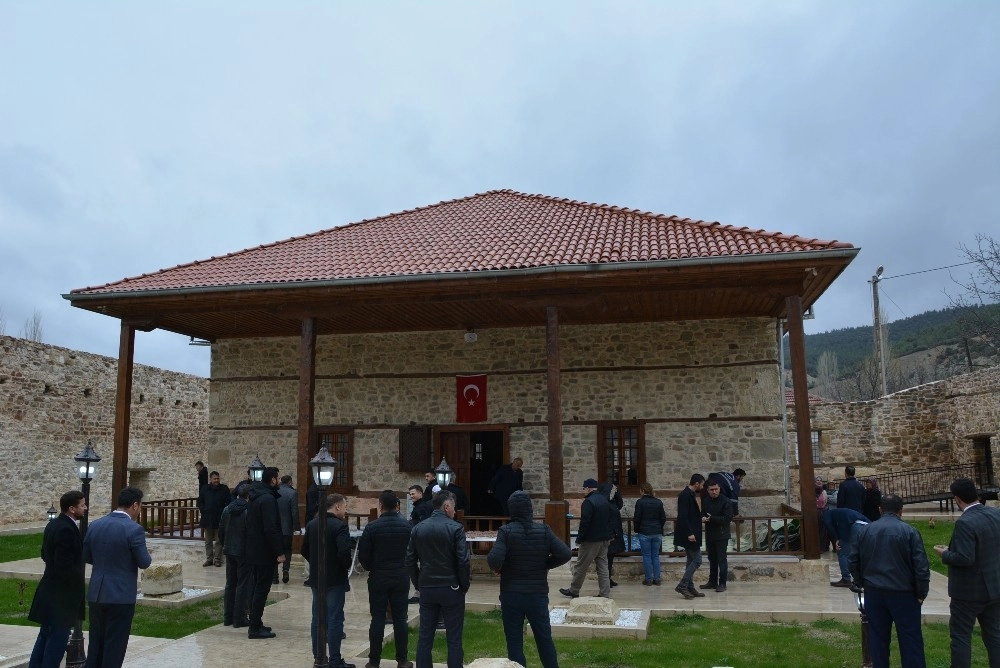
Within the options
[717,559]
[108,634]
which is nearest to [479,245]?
[717,559]

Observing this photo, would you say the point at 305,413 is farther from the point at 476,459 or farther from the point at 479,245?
the point at 476,459

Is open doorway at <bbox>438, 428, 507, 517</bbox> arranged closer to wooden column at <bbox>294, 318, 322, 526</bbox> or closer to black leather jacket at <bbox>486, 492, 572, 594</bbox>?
wooden column at <bbox>294, 318, 322, 526</bbox>

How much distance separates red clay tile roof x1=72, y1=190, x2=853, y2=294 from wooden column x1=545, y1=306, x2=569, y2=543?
1035 millimetres

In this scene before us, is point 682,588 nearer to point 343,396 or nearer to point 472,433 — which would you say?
point 472,433

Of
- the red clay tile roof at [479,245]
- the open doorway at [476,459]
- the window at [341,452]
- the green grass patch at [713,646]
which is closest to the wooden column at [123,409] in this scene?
the red clay tile roof at [479,245]

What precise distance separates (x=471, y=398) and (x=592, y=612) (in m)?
6.56

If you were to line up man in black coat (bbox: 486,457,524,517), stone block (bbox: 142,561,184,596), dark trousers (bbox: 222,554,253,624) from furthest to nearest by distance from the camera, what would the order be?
man in black coat (bbox: 486,457,524,517) < stone block (bbox: 142,561,184,596) < dark trousers (bbox: 222,554,253,624)

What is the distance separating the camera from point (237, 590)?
7.38 m

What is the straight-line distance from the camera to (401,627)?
6.02 meters

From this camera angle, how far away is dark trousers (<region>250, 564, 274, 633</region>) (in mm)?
7035

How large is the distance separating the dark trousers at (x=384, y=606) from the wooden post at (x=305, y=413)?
Answer: 507 centimetres

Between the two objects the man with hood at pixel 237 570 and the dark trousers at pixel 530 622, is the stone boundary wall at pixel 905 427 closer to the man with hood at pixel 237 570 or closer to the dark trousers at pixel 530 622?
the man with hood at pixel 237 570

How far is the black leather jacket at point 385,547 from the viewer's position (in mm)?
5965

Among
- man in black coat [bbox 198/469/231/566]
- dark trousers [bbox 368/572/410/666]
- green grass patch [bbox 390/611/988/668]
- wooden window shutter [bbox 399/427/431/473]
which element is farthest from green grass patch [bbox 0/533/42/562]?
green grass patch [bbox 390/611/988/668]
